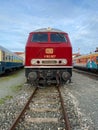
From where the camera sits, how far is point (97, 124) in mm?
5406

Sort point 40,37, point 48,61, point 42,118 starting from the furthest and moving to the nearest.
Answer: point 40,37, point 48,61, point 42,118

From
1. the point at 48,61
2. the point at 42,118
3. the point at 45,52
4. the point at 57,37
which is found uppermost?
the point at 57,37

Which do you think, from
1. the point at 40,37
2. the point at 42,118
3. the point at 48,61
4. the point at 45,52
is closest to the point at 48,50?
the point at 45,52

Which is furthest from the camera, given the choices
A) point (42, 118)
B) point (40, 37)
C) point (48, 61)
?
point (40, 37)

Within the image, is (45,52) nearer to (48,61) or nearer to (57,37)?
(48,61)

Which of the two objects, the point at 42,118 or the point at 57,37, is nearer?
the point at 42,118

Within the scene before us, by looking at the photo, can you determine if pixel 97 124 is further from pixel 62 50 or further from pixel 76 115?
pixel 62 50

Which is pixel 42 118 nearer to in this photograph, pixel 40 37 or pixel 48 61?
pixel 48 61

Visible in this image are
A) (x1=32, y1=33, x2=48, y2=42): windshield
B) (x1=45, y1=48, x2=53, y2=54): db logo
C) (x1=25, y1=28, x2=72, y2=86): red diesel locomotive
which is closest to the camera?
(x1=25, y1=28, x2=72, y2=86): red diesel locomotive

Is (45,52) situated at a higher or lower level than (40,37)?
lower

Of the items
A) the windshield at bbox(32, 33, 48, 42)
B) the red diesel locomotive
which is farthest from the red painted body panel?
the windshield at bbox(32, 33, 48, 42)

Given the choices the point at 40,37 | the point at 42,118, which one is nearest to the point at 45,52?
the point at 40,37

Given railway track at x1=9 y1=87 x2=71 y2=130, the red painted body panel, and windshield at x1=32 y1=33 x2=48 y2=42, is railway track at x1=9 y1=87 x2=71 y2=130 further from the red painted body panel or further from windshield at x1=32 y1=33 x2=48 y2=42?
windshield at x1=32 y1=33 x2=48 y2=42

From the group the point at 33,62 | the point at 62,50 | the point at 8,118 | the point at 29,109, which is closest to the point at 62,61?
the point at 62,50
